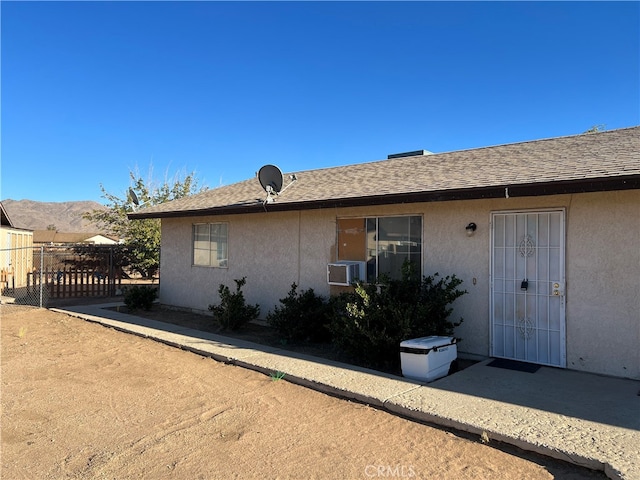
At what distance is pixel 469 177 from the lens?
714 centimetres

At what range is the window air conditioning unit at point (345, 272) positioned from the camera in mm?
8023

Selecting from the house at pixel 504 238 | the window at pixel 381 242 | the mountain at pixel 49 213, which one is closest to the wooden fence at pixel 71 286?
the house at pixel 504 238

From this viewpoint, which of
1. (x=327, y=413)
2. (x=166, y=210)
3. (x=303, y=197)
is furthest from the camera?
(x=166, y=210)

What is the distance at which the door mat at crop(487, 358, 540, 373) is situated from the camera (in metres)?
6.11

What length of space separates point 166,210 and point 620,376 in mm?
10073

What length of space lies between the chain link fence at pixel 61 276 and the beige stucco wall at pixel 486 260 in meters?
7.36

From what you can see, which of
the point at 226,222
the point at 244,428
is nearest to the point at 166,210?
the point at 226,222

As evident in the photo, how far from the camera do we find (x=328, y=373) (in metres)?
5.94

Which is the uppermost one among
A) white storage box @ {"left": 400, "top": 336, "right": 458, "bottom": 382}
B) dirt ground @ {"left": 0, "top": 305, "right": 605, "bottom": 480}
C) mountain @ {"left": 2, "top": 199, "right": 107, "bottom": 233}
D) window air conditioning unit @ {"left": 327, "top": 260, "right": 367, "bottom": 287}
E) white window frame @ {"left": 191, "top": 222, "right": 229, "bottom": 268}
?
mountain @ {"left": 2, "top": 199, "right": 107, "bottom": 233}

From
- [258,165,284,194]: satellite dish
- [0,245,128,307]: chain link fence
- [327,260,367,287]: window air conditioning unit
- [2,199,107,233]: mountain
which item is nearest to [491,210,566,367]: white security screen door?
[327,260,367,287]: window air conditioning unit

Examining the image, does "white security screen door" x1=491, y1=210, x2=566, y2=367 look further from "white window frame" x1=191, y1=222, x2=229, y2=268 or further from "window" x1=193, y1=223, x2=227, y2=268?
"window" x1=193, y1=223, x2=227, y2=268

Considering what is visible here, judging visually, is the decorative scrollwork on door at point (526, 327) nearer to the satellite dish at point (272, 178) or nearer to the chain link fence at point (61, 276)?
the satellite dish at point (272, 178)

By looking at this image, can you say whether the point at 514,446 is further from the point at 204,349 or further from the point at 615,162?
the point at 204,349

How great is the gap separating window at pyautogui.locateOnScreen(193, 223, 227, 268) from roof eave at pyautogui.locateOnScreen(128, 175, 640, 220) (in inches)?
52.7
